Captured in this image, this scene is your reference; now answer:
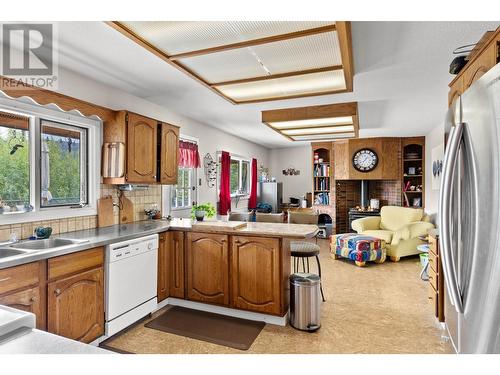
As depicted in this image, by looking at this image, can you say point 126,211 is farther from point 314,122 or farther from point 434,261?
point 434,261

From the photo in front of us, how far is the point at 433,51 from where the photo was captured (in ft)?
7.75

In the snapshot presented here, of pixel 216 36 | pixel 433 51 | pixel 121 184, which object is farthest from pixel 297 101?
pixel 121 184

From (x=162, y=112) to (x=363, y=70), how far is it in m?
2.62

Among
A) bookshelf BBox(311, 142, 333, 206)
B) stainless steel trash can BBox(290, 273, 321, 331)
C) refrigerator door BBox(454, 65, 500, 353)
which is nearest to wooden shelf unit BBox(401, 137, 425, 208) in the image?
bookshelf BBox(311, 142, 333, 206)

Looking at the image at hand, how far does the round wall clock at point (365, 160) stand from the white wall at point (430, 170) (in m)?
1.02

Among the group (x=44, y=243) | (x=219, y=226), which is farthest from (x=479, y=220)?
(x=44, y=243)

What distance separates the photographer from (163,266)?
307cm

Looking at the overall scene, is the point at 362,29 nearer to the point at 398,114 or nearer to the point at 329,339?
the point at 329,339

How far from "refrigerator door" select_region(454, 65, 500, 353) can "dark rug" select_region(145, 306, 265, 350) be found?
177cm

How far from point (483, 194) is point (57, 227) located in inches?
122

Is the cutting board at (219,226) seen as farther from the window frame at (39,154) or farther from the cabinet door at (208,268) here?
the window frame at (39,154)

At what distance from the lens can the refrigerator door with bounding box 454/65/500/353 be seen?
877mm

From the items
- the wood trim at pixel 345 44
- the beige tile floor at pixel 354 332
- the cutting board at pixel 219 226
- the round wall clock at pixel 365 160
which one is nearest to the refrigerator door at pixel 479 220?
the beige tile floor at pixel 354 332

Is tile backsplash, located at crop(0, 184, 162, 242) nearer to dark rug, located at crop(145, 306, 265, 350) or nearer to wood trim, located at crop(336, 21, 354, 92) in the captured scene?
dark rug, located at crop(145, 306, 265, 350)
